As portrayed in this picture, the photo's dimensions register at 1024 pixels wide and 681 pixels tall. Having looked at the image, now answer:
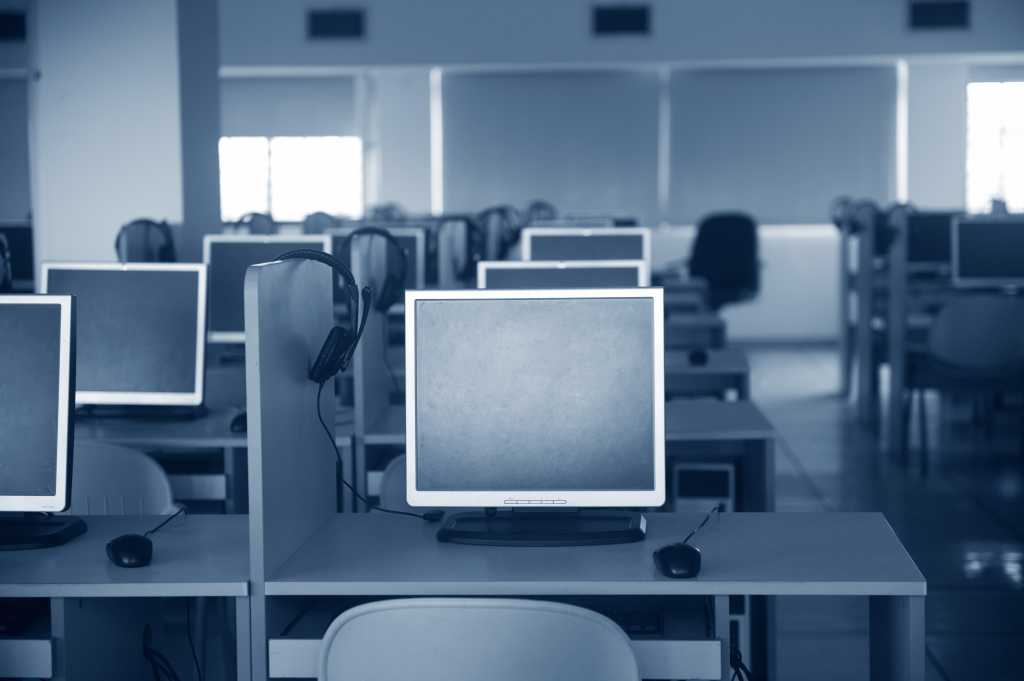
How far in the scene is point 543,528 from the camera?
7.03ft

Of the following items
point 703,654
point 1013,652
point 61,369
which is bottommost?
point 1013,652

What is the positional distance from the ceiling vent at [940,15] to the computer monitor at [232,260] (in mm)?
6809

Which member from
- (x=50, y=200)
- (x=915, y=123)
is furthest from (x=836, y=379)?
(x=50, y=200)

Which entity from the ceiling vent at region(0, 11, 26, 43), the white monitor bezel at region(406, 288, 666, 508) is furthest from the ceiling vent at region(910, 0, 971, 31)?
the white monitor bezel at region(406, 288, 666, 508)

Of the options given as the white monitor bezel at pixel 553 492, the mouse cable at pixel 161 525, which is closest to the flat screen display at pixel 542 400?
the white monitor bezel at pixel 553 492

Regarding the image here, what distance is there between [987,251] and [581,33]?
4182mm

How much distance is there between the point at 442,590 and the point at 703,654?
0.39m

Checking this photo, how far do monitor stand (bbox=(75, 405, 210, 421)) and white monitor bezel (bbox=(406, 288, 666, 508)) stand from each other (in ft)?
4.75

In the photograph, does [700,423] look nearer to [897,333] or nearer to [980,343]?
[980,343]

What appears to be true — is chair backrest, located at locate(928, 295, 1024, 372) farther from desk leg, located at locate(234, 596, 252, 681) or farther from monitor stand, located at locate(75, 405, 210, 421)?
desk leg, located at locate(234, 596, 252, 681)

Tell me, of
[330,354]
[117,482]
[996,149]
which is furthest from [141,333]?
[996,149]

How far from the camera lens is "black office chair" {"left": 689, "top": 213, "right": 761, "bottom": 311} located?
9156mm

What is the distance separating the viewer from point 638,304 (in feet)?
7.05

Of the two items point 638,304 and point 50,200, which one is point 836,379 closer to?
point 50,200
